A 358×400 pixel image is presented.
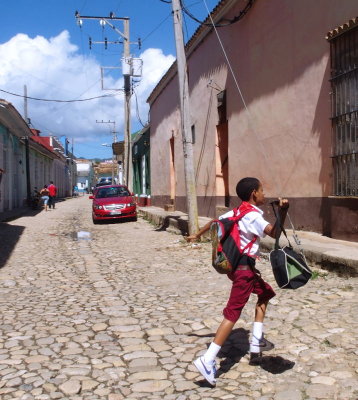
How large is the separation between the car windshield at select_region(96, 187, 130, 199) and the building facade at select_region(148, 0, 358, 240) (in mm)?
4945

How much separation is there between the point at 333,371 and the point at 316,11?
6.29 meters

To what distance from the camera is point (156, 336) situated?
14.1ft

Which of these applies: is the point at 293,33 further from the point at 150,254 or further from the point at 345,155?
the point at 150,254

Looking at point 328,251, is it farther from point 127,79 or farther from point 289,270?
point 127,79

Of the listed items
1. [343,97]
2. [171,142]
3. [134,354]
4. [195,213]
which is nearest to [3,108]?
[171,142]

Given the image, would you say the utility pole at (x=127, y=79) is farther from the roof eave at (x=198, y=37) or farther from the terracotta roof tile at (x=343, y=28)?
the terracotta roof tile at (x=343, y=28)

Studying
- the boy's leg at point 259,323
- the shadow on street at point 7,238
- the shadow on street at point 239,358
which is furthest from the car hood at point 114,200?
the boy's leg at point 259,323

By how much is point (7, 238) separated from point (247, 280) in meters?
10.2

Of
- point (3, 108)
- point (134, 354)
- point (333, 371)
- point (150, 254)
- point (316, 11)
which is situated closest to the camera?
point (333, 371)

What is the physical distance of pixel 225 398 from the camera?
10.00 ft

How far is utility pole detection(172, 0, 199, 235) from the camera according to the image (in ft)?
34.3

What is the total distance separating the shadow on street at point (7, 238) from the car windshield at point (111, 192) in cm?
356

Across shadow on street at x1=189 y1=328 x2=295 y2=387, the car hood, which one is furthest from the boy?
the car hood

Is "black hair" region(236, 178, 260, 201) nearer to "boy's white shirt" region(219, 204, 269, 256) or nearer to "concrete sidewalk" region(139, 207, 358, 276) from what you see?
"boy's white shirt" region(219, 204, 269, 256)
